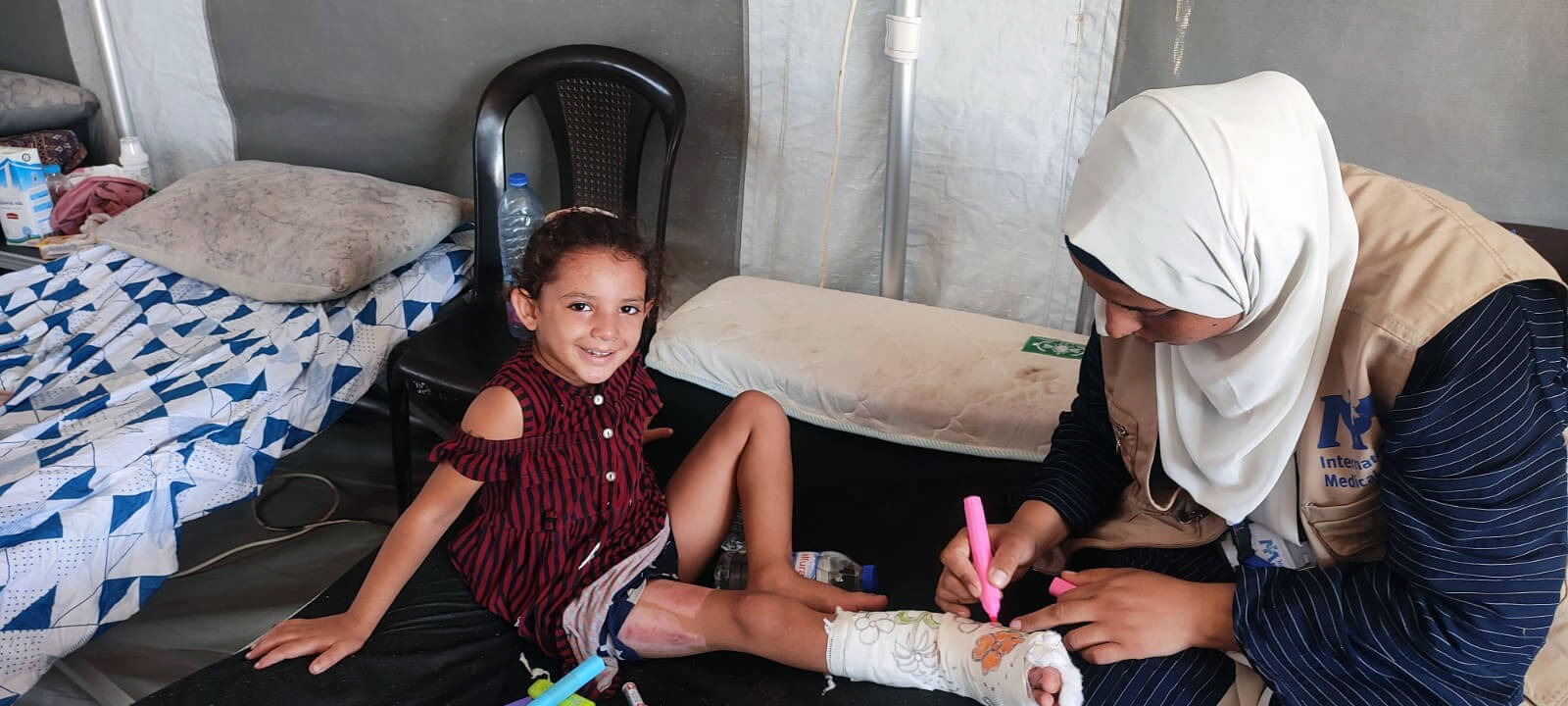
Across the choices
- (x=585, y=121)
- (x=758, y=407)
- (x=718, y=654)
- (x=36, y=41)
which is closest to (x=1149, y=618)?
(x=718, y=654)

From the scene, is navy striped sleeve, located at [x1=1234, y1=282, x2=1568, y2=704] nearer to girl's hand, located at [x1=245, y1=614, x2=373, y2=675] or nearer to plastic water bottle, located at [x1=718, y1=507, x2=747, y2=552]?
plastic water bottle, located at [x1=718, y1=507, x2=747, y2=552]

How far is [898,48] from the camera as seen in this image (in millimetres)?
1964

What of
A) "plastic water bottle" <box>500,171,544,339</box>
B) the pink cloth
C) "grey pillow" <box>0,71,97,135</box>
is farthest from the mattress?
"grey pillow" <box>0,71,97,135</box>

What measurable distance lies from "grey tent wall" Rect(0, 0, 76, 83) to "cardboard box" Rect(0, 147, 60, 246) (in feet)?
1.42

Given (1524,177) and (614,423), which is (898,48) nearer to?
(614,423)

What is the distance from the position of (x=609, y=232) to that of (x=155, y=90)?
6.73 feet

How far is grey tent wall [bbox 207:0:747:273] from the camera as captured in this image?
7.57 ft

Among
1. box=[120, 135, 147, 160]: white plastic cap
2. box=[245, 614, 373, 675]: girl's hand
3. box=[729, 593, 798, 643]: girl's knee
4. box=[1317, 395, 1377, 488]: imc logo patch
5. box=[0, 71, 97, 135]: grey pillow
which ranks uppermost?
box=[1317, 395, 1377, 488]: imc logo patch

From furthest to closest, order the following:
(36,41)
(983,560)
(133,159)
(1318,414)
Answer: (36,41) < (133,159) < (983,560) < (1318,414)

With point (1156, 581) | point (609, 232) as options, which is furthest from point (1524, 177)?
point (609, 232)

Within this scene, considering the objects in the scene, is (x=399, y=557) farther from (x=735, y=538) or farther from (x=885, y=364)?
(x=885, y=364)

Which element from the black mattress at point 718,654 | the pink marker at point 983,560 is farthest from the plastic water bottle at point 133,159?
the pink marker at point 983,560

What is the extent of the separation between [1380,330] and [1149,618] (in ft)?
1.23

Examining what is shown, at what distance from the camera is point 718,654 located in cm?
136
